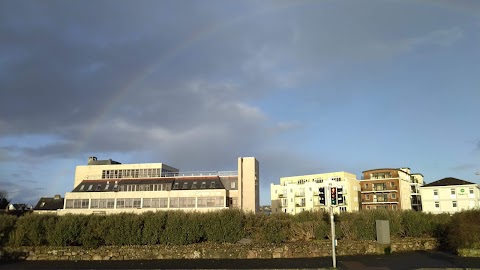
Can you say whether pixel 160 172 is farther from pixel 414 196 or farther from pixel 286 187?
pixel 414 196

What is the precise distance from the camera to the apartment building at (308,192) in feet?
354

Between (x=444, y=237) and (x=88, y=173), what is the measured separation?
92108mm

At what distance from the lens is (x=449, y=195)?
95.1 meters

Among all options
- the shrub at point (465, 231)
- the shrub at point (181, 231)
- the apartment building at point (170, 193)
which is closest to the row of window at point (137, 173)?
the apartment building at point (170, 193)

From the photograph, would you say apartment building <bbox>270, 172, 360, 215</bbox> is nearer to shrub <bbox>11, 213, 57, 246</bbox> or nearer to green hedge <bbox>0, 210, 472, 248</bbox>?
green hedge <bbox>0, 210, 472, 248</bbox>

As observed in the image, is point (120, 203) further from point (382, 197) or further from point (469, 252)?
point (469, 252)

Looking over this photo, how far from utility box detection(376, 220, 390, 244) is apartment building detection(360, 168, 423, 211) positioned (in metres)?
78.1

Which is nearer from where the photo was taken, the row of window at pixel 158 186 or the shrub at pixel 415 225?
the shrub at pixel 415 225

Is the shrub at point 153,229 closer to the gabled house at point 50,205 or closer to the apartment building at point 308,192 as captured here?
the gabled house at point 50,205

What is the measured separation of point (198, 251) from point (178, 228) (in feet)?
10.4

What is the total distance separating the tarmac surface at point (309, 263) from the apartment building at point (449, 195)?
77.1 metres

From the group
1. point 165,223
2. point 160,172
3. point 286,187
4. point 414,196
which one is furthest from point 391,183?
point 165,223

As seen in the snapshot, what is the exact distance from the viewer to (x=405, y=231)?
32.8 metres

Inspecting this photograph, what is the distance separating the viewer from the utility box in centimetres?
2822
